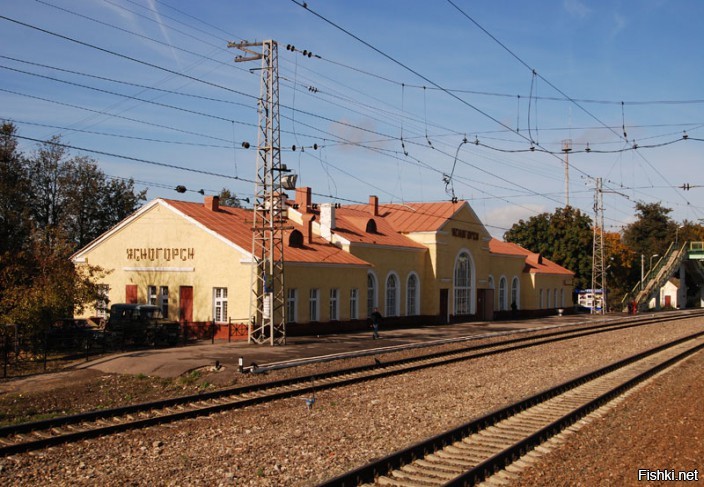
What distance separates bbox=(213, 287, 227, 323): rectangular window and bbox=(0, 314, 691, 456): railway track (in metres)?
11.9

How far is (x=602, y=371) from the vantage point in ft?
70.0

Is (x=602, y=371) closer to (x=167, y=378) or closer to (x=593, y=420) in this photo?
(x=593, y=420)

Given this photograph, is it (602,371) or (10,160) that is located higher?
(10,160)

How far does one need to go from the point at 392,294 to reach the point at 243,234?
11.3 m

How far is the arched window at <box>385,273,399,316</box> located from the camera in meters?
41.9

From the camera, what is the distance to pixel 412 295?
145 ft

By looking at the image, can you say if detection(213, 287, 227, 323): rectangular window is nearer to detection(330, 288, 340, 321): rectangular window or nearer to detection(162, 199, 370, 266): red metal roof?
detection(162, 199, 370, 266): red metal roof

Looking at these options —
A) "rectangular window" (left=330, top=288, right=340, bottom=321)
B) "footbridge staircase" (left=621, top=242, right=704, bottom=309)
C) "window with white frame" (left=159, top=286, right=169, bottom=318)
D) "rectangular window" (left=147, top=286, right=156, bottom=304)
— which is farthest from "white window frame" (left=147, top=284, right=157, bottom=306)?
"footbridge staircase" (left=621, top=242, right=704, bottom=309)

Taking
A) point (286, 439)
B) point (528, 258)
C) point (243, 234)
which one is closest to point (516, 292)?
point (528, 258)

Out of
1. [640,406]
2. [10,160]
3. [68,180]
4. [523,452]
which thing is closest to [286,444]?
[523,452]

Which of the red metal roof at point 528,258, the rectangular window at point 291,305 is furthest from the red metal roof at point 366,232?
the red metal roof at point 528,258

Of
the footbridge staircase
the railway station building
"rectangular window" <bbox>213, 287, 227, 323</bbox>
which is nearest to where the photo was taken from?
"rectangular window" <bbox>213, 287, 227, 323</bbox>

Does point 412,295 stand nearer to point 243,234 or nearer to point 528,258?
point 243,234

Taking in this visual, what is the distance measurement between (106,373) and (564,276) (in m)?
54.8
